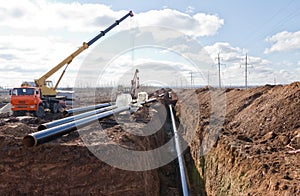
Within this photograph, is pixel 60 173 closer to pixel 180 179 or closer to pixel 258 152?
pixel 180 179

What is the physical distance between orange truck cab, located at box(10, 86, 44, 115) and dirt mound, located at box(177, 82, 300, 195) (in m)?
9.99

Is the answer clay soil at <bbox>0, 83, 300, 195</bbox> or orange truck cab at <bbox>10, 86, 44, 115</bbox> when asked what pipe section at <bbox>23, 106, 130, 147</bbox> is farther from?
orange truck cab at <bbox>10, 86, 44, 115</bbox>

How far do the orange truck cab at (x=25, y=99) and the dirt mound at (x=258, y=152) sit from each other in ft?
32.8

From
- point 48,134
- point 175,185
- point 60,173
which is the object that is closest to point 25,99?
point 48,134

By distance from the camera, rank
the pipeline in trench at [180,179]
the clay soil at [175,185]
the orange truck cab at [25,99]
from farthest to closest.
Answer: the orange truck cab at [25,99] → the pipeline in trench at [180,179] → the clay soil at [175,185]

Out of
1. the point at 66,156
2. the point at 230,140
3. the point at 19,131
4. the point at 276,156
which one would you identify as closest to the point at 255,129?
the point at 230,140

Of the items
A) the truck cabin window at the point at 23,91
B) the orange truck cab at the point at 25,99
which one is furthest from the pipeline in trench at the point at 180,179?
the truck cabin window at the point at 23,91

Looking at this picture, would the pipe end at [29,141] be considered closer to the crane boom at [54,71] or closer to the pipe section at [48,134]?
the pipe section at [48,134]

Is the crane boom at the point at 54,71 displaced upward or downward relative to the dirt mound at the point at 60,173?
upward

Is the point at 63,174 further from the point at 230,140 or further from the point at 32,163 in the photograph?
the point at 230,140

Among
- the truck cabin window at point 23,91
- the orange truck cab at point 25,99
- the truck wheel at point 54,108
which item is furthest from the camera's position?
the truck wheel at point 54,108

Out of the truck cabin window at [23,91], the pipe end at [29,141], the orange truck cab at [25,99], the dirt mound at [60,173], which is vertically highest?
the truck cabin window at [23,91]

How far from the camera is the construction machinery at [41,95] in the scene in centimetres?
1502

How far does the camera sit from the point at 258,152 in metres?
6.92
